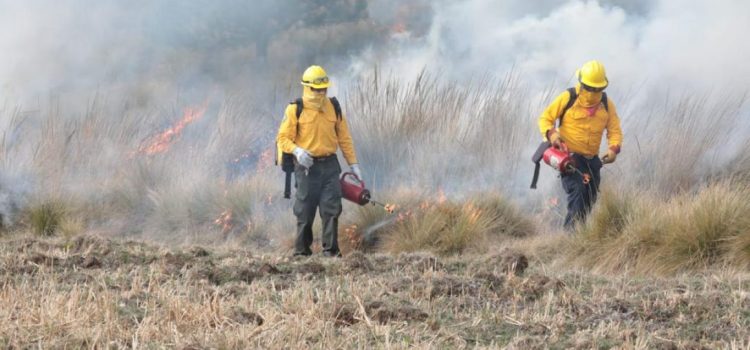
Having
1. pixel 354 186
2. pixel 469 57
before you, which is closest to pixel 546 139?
pixel 354 186

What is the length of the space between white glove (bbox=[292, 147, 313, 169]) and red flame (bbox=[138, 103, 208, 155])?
389 cm

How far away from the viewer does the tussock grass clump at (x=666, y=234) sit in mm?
8148

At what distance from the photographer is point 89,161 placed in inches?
477

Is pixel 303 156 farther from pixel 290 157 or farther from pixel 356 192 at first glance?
pixel 356 192

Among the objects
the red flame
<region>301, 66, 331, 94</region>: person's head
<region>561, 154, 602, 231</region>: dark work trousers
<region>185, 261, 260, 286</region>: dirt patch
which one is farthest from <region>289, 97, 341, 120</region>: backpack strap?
the red flame

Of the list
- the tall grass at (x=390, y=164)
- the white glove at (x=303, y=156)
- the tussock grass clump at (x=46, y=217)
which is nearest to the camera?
the white glove at (x=303, y=156)

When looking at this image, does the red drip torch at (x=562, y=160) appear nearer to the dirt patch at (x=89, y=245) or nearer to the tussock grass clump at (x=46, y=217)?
the dirt patch at (x=89, y=245)

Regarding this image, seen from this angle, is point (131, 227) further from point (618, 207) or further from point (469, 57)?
point (469, 57)

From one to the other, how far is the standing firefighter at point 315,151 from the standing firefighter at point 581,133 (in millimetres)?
1590

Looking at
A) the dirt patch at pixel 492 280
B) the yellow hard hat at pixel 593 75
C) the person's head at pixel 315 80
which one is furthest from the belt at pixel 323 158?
the dirt patch at pixel 492 280

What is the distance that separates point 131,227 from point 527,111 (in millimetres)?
3958

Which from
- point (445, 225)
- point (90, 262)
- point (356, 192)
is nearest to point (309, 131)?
point (356, 192)

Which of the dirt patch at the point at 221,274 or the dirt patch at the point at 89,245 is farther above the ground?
the dirt patch at the point at 221,274

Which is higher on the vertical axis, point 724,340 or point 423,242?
point 724,340
